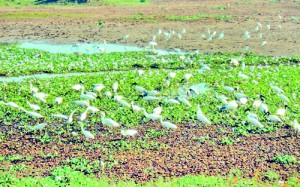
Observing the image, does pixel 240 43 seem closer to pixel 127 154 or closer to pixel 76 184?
pixel 127 154

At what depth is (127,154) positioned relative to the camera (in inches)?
375

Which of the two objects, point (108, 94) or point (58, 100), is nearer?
point (58, 100)

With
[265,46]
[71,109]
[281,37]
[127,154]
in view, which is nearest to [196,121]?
[127,154]

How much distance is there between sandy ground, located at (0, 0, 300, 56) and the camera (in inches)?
913

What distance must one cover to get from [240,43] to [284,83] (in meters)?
8.93

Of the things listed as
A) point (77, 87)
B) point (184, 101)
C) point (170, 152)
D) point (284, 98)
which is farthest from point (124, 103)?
point (284, 98)

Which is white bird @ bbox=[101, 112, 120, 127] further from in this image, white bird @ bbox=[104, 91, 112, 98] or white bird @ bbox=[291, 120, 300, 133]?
white bird @ bbox=[291, 120, 300, 133]

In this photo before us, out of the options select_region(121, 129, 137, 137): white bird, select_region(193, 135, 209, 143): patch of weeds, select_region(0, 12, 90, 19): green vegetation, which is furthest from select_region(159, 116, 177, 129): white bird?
select_region(0, 12, 90, 19): green vegetation

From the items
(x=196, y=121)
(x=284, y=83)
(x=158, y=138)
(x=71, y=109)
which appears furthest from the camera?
(x=284, y=83)

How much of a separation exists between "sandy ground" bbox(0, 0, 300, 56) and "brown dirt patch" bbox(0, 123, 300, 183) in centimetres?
1163

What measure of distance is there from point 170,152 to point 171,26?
19695mm

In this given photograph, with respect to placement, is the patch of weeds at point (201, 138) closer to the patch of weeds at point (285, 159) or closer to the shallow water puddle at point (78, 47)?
the patch of weeds at point (285, 159)

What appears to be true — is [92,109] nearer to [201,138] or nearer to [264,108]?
[201,138]

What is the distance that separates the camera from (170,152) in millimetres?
9633
